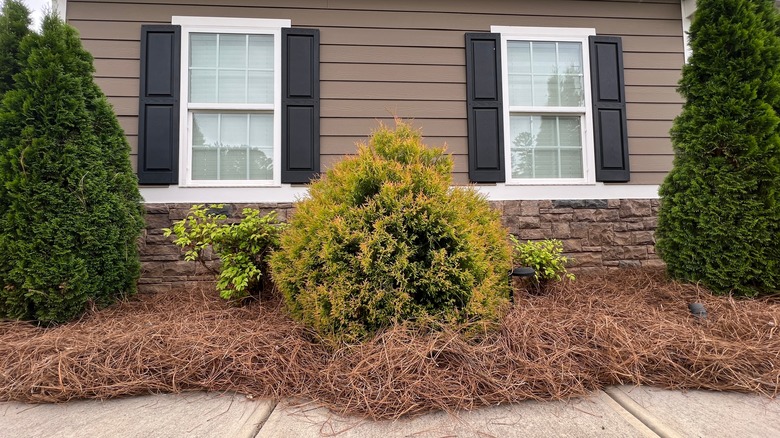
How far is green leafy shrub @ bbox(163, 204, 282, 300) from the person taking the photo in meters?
2.58

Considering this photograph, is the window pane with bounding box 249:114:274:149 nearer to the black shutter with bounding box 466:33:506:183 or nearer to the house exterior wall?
the house exterior wall

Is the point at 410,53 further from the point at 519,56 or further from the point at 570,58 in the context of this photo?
the point at 570,58

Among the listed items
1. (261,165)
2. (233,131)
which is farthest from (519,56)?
(233,131)

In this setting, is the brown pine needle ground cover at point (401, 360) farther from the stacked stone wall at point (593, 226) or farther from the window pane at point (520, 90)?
the window pane at point (520, 90)

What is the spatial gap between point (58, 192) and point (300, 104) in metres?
1.91

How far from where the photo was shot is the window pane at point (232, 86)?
3512 mm

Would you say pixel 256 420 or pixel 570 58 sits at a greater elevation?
pixel 570 58

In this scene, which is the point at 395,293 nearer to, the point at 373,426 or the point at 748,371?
the point at 373,426

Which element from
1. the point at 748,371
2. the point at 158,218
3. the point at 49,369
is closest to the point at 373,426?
the point at 49,369

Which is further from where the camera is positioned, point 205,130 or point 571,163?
point 571,163

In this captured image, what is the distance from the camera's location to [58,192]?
2.44 metres

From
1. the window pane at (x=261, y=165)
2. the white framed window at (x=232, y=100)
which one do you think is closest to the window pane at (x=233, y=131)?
the white framed window at (x=232, y=100)

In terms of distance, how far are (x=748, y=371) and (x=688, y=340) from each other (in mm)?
254

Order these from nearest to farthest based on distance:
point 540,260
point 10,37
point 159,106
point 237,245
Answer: point 10,37 < point 237,245 < point 540,260 < point 159,106
